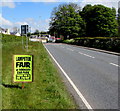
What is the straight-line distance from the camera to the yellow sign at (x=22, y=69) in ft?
22.3

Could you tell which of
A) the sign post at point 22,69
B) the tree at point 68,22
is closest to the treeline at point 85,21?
the tree at point 68,22

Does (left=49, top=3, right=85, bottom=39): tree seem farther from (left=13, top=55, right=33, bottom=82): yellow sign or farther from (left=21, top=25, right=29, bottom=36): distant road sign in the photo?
(left=13, top=55, right=33, bottom=82): yellow sign

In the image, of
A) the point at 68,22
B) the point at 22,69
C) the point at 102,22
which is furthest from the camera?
the point at 68,22

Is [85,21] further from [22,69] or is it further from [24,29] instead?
[22,69]

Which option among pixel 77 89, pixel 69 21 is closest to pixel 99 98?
pixel 77 89

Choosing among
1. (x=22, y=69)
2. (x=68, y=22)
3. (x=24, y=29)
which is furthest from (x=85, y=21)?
(x=22, y=69)

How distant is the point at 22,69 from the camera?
22.4 ft

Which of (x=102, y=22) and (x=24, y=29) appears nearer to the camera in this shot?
(x=24, y=29)

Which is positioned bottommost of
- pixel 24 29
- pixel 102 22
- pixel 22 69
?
pixel 22 69

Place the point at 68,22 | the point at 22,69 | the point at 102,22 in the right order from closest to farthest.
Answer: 1. the point at 22,69
2. the point at 102,22
3. the point at 68,22

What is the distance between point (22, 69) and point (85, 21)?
266 ft

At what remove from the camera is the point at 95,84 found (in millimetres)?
8102

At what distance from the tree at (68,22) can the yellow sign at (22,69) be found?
7442 cm

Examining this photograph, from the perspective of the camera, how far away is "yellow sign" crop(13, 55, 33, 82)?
6.79m
